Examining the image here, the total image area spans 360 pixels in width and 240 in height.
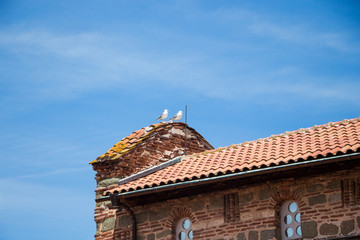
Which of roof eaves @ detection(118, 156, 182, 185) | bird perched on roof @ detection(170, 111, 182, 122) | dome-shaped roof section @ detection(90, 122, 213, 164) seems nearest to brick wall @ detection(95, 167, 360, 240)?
roof eaves @ detection(118, 156, 182, 185)

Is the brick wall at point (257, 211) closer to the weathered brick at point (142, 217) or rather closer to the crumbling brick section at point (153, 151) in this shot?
the weathered brick at point (142, 217)

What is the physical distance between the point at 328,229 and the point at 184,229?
319 cm

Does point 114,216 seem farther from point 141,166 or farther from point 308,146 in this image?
point 308,146

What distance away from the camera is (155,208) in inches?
619

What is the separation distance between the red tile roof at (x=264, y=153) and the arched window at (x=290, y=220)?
96cm

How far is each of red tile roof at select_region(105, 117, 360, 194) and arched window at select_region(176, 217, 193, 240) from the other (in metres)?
0.95

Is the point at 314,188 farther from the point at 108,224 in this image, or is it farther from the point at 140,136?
the point at 140,136

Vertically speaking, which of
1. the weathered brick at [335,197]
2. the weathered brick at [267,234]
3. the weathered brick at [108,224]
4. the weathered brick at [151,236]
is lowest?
the weathered brick at [267,234]

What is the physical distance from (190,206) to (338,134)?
131 inches

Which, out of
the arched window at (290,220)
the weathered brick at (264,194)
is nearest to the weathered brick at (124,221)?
the weathered brick at (264,194)

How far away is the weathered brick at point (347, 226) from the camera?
13297 millimetres

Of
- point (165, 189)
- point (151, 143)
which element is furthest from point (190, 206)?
point (151, 143)

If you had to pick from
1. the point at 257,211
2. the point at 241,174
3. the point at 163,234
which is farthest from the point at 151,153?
the point at 257,211

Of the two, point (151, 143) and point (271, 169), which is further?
point (151, 143)
